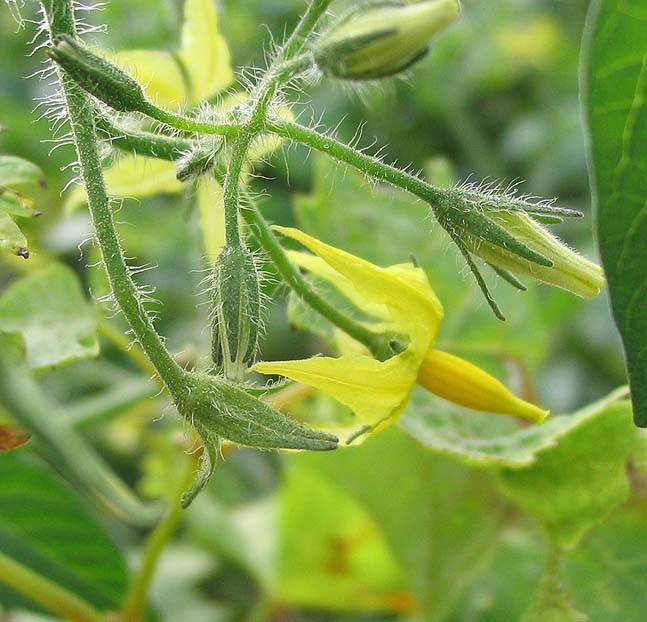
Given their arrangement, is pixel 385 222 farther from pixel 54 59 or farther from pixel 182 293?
pixel 182 293

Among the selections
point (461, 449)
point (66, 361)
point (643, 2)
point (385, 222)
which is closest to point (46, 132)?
point (385, 222)

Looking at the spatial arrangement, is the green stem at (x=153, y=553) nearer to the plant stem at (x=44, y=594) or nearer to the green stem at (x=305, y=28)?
the plant stem at (x=44, y=594)

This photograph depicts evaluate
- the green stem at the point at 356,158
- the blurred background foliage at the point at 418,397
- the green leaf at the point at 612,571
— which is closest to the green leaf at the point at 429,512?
the blurred background foliage at the point at 418,397

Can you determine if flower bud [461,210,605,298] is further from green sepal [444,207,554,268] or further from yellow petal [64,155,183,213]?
yellow petal [64,155,183,213]

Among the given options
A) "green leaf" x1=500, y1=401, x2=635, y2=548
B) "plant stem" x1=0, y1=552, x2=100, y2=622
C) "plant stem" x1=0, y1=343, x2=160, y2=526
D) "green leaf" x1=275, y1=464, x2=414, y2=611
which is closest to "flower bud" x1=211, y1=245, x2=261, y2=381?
"green leaf" x1=500, y1=401, x2=635, y2=548

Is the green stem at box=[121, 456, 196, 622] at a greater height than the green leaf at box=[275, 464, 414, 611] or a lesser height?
greater
